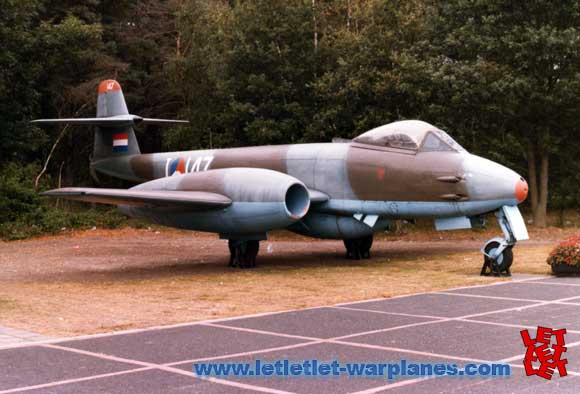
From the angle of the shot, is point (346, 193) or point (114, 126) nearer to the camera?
point (346, 193)

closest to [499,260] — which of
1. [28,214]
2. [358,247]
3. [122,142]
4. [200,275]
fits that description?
[358,247]

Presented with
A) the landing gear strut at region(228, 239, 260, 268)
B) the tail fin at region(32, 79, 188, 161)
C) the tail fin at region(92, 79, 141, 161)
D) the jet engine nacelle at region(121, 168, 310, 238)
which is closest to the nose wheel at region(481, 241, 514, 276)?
the jet engine nacelle at region(121, 168, 310, 238)

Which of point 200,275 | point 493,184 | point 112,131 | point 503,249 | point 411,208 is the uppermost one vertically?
point 112,131

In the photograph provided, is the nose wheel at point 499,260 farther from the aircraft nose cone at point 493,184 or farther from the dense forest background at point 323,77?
the dense forest background at point 323,77

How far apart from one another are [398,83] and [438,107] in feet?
4.99

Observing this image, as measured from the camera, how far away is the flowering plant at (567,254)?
13370 mm

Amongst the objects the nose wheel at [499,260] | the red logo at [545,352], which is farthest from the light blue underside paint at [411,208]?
the red logo at [545,352]

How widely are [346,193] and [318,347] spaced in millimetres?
8722

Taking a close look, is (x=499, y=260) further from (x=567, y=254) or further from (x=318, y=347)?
(x=318, y=347)

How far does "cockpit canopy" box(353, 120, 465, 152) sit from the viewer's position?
1530 cm

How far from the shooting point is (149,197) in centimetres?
1439

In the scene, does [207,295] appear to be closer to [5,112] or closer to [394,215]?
[394,215]

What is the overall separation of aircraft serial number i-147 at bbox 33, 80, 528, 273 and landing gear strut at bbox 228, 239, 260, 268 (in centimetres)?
2

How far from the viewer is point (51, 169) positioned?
3431 cm
